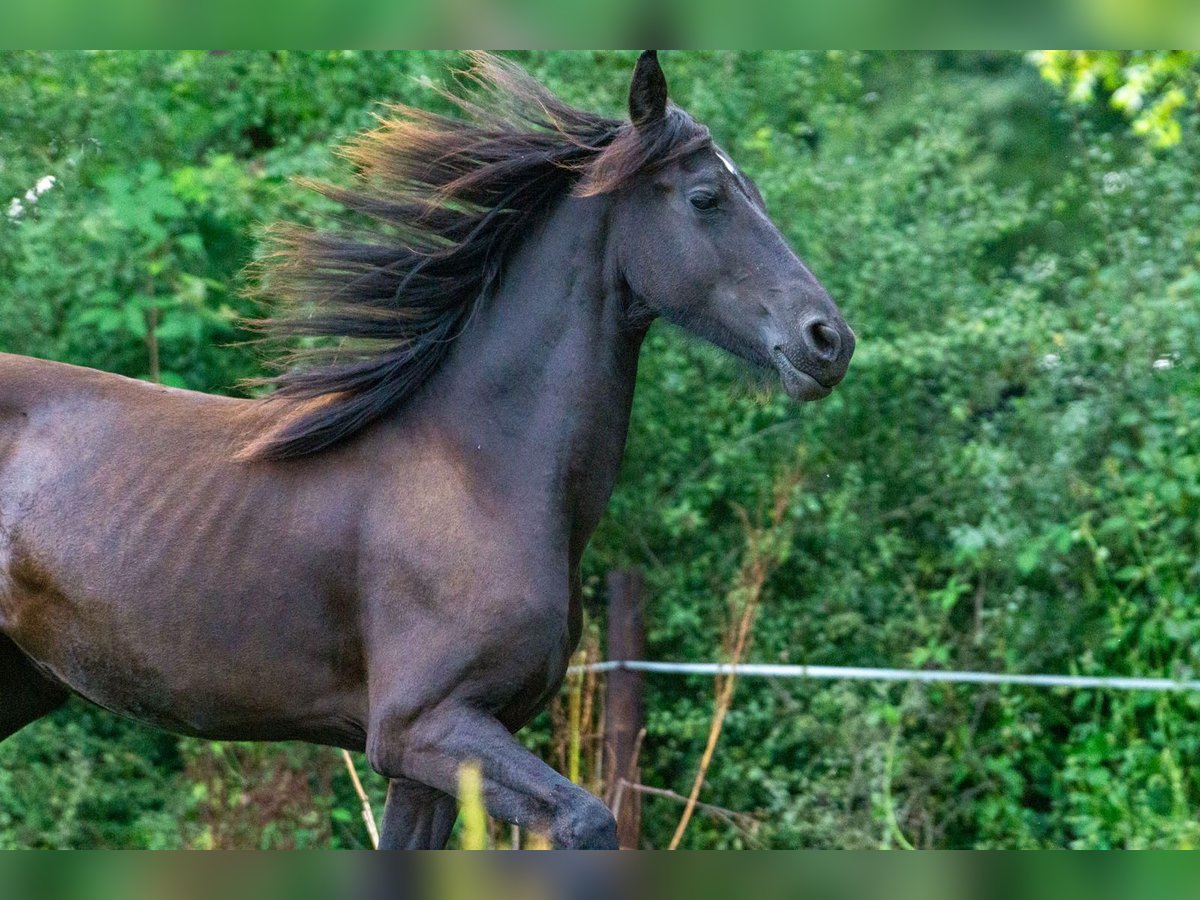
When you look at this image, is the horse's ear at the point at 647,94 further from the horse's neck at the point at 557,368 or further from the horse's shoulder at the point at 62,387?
the horse's shoulder at the point at 62,387

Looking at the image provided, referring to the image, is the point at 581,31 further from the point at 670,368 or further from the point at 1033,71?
the point at 1033,71

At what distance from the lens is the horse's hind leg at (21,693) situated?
4.13 m

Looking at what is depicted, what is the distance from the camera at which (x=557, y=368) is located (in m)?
3.69

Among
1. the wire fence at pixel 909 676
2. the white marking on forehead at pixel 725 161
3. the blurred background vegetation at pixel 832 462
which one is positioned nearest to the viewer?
the white marking on forehead at pixel 725 161

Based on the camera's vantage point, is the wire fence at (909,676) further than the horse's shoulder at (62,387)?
Yes

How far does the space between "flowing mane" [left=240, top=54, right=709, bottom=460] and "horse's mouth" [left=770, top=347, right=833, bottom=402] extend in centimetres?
61

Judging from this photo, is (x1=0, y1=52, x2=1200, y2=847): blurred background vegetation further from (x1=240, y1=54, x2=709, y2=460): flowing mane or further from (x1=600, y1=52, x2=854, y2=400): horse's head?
(x1=600, y1=52, x2=854, y2=400): horse's head

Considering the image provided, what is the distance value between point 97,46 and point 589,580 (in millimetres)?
5459

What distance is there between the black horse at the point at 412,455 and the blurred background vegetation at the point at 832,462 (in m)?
2.77

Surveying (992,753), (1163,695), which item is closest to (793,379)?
(1163,695)

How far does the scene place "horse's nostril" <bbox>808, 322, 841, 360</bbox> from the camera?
11.3ft

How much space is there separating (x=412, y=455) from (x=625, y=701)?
3007 millimetres

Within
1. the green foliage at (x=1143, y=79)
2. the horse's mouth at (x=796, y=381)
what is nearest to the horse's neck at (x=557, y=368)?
the horse's mouth at (x=796, y=381)

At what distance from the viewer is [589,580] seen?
7.32 metres
